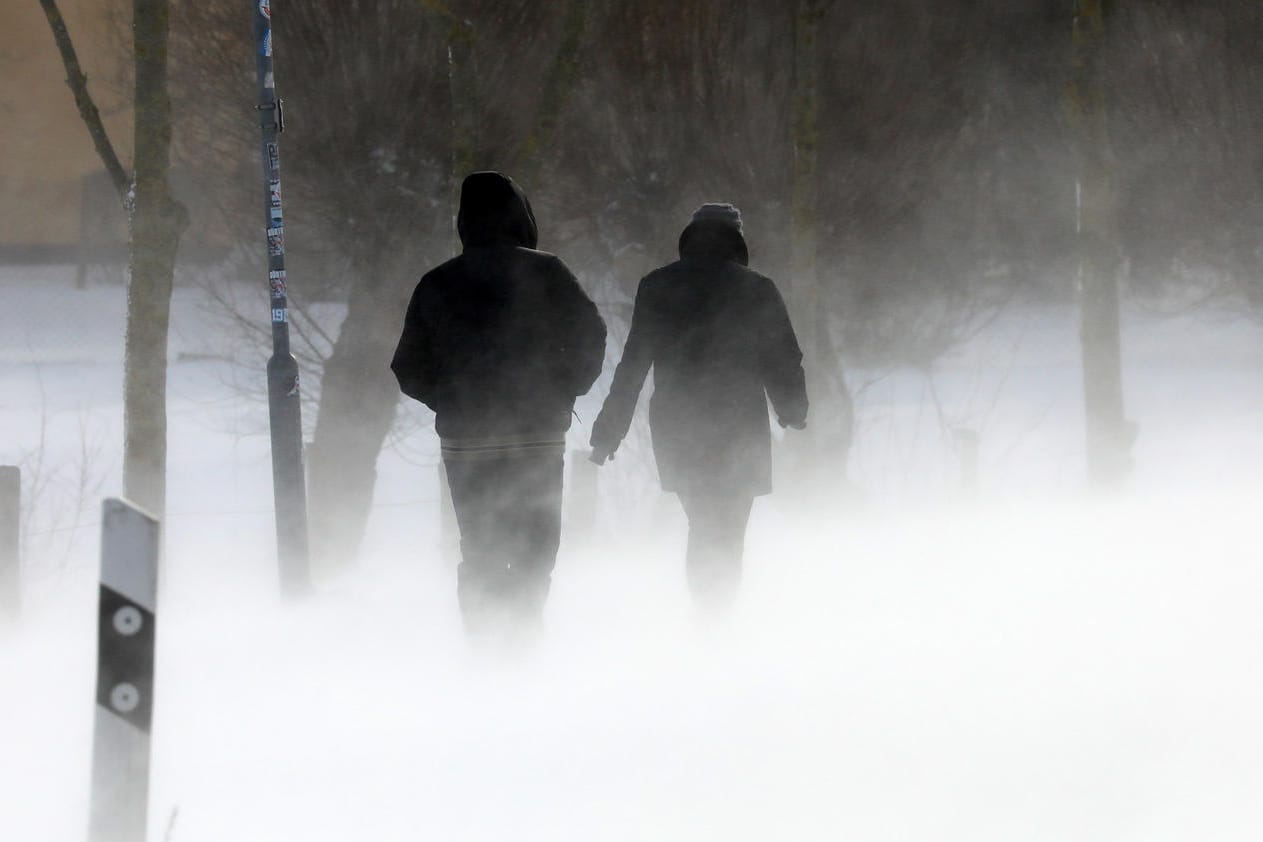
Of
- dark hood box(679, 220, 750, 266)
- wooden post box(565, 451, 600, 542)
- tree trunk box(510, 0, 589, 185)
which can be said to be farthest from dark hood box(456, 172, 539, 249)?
wooden post box(565, 451, 600, 542)

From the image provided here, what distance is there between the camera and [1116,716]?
16.8 feet

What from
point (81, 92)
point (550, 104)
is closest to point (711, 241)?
point (81, 92)

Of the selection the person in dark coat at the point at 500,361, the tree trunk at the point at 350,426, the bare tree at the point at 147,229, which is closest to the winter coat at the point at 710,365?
the person in dark coat at the point at 500,361

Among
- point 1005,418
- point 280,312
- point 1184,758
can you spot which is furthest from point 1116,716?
point 1005,418

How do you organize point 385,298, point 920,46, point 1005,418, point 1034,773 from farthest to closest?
point 1005,418 → point 920,46 → point 385,298 → point 1034,773

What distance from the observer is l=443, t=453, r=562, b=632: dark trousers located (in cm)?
554

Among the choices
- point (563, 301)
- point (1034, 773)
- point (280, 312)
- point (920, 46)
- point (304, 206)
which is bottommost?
point (1034, 773)

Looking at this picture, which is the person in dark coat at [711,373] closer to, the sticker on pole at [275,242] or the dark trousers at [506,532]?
the dark trousers at [506,532]

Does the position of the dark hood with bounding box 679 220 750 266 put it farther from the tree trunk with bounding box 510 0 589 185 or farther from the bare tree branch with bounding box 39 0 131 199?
the tree trunk with bounding box 510 0 589 185

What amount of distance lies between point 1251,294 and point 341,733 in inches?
801

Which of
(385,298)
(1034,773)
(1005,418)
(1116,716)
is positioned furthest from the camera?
(1005,418)

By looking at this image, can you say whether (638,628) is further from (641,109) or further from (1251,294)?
(1251,294)

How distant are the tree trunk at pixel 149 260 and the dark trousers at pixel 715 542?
325cm

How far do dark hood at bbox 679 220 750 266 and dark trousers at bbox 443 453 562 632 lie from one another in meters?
1.12
